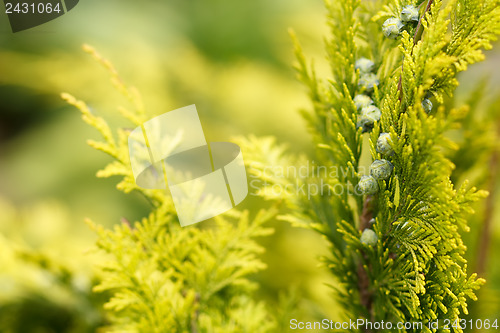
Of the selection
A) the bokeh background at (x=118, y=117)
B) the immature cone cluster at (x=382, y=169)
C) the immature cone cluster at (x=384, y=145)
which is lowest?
the bokeh background at (x=118, y=117)

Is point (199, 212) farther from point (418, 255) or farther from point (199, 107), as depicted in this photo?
point (199, 107)

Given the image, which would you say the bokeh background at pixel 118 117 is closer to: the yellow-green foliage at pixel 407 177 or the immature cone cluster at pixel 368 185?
the yellow-green foliage at pixel 407 177

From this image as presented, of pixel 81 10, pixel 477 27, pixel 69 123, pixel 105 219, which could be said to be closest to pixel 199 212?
pixel 477 27

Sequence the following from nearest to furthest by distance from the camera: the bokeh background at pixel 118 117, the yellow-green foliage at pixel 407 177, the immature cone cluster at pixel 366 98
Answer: the yellow-green foliage at pixel 407 177, the immature cone cluster at pixel 366 98, the bokeh background at pixel 118 117

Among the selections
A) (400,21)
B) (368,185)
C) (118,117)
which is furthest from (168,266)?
(118,117)

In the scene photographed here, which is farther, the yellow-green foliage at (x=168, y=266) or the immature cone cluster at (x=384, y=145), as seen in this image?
the yellow-green foliage at (x=168, y=266)

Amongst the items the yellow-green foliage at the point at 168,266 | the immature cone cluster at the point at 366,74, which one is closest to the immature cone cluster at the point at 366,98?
the immature cone cluster at the point at 366,74

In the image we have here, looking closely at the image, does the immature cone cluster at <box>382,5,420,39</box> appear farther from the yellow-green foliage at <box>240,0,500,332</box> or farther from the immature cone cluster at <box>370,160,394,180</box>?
the immature cone cluster at <box>370,160,394,180</box>
